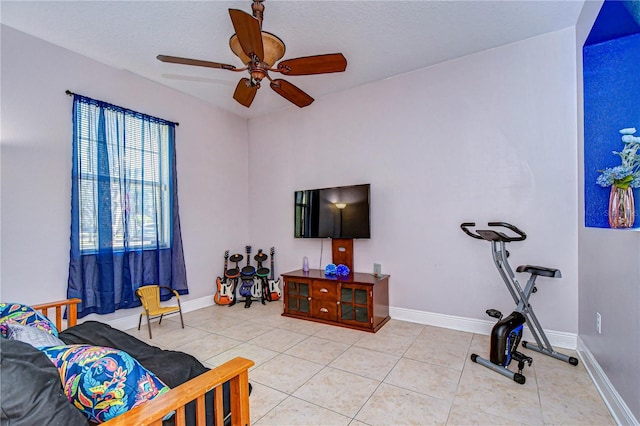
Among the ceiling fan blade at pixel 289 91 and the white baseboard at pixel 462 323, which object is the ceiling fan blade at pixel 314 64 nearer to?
the ceiling fan blade at pixel 289 91

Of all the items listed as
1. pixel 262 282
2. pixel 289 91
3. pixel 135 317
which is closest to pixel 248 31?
pixel 289 91

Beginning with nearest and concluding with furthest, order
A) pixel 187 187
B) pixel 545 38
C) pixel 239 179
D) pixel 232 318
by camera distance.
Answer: pixel 545 38
pixel 232 318
pixel 187 187
pixel 239 179

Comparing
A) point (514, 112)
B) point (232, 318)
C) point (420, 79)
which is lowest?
point (232, 318)

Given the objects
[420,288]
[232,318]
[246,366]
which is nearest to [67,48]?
[232,318]

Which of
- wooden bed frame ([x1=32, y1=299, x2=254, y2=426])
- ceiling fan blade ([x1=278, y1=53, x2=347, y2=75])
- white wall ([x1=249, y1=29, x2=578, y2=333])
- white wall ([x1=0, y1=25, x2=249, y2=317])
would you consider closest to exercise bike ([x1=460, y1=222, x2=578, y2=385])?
white wall ([x1=249, y1=29, x2=578, y2=333])

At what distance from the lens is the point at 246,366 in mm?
1329

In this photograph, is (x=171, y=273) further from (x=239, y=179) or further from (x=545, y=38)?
(x=545, y=38)

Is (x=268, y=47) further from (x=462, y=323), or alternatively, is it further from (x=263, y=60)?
(x=462, y=323)

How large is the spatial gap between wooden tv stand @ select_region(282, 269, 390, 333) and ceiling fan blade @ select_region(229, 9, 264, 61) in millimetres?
2531

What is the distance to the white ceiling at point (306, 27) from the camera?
2.61 m

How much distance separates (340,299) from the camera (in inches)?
145

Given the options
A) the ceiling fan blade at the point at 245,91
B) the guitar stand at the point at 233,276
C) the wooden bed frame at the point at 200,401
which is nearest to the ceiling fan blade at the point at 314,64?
the ceiling fan blade at the point at 245,91

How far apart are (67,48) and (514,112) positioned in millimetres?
4633

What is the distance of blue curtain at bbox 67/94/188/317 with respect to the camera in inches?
128
